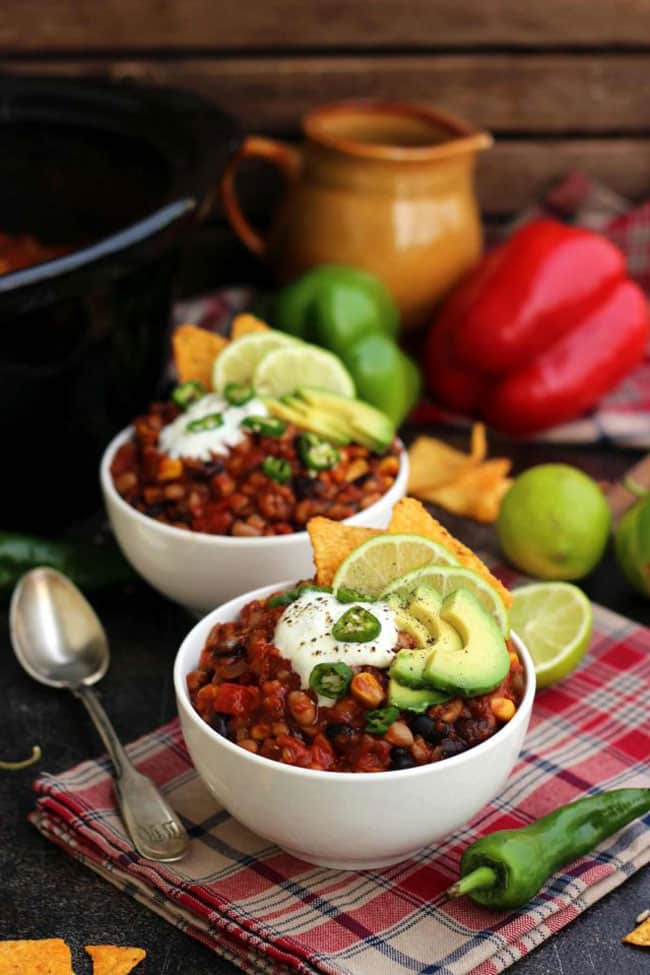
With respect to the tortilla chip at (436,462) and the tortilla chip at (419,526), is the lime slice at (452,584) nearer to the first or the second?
the tortilla chip at (419,526)

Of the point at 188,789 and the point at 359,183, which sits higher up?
the point at 359,183

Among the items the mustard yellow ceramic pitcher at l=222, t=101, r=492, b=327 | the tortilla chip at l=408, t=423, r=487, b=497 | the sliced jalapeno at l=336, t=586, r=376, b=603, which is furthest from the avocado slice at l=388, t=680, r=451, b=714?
the mustard yellow ceramic pitcher at l=222, t=101, r=492, b=327

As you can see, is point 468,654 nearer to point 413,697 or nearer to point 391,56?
point 413,697

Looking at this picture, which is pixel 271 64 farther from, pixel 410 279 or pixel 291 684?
pixel 291 684

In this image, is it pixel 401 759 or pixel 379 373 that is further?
pixel 379 373

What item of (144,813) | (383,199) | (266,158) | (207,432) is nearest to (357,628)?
(144,813)

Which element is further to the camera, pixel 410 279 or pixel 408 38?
pixel 408 38

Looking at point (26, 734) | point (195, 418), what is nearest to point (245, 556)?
Answer: point (195, 418)
